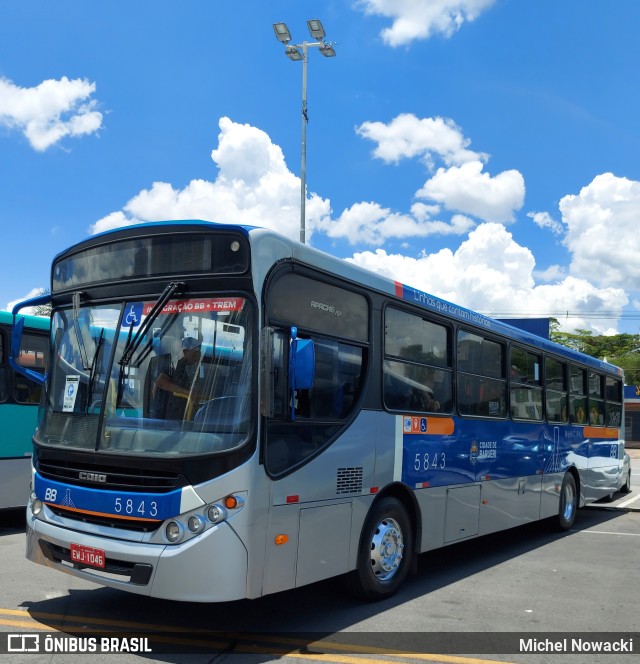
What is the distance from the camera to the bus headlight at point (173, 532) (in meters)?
4.77

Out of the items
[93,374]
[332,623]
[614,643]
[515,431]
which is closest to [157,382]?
[93,374]

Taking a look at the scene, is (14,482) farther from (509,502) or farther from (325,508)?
(509,502)

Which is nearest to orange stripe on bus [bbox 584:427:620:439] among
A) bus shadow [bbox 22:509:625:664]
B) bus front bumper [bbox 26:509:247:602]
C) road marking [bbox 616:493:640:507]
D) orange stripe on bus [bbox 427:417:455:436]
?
road marking [bbox 616:493:640:507]

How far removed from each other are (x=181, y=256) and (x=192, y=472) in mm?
1690

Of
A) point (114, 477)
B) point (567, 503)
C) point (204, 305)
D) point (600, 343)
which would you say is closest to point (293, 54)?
point (567, 503)

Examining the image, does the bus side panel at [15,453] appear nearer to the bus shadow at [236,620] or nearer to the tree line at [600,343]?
the bus shadow at [236,620]

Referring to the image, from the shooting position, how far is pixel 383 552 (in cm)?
646

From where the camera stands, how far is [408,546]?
271 inches

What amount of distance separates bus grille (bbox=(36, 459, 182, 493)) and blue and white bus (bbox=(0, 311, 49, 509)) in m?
4.77

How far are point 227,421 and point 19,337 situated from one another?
268 cm

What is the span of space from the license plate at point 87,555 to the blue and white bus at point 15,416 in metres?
5.12

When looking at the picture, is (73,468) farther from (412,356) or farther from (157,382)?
(412,356)

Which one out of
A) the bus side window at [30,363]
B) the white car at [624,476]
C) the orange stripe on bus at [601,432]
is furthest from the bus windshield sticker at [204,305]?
the white car at [624,476]

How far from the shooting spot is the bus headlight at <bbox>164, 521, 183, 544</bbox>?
4.77 meters
